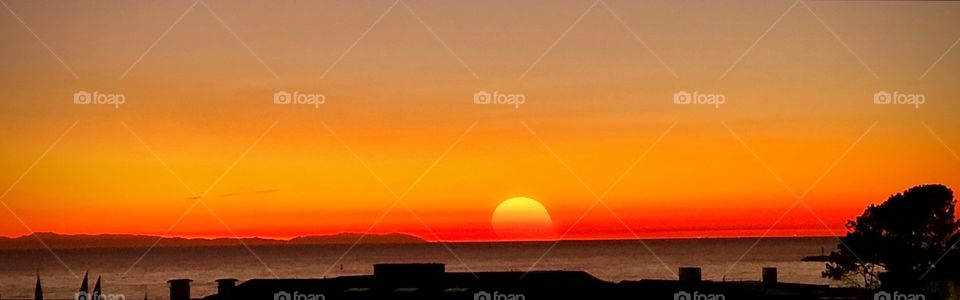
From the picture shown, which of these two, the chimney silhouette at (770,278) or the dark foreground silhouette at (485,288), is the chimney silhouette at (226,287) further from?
the chimney silhouette at (770,278)

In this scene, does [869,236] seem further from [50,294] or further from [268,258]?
[268,258]

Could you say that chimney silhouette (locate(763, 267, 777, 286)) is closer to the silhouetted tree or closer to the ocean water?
the silhouetted tree

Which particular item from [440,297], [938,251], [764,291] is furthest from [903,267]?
[440,297]

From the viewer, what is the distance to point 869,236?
27.4 metres

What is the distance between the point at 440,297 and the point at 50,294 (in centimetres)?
5098

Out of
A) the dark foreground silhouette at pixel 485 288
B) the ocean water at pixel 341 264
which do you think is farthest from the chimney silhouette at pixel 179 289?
the ocean water at pixel 341 264

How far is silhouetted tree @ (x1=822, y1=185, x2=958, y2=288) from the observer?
1007 inches

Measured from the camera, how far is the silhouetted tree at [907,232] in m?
Result: 25.6

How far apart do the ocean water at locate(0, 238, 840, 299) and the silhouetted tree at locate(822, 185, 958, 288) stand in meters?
34.9

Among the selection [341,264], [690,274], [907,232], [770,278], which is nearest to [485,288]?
[690,274]

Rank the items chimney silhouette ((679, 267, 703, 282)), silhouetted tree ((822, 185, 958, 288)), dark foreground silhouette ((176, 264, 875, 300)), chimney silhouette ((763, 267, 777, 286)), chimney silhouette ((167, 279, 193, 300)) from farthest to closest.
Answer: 1. silhouetted tree ((822, 185, 958, 288))
2. chimney silhouette ((679, 267, 703, 282))
3. chimney silhouette ((763, 267, 777, 286))
4. chimney silhouette ((167, 279, 193, 300))
5. dark foreground silhouette ((176, 264, 875, 300))

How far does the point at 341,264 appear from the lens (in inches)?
3337

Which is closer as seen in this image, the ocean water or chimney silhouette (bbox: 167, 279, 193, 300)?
chimney silhouette (bbox: 167, 279, 193, 300)

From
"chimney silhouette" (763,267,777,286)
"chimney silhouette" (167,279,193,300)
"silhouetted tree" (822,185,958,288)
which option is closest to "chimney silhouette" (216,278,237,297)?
"chimney silhouette" (167,279,193,300)
